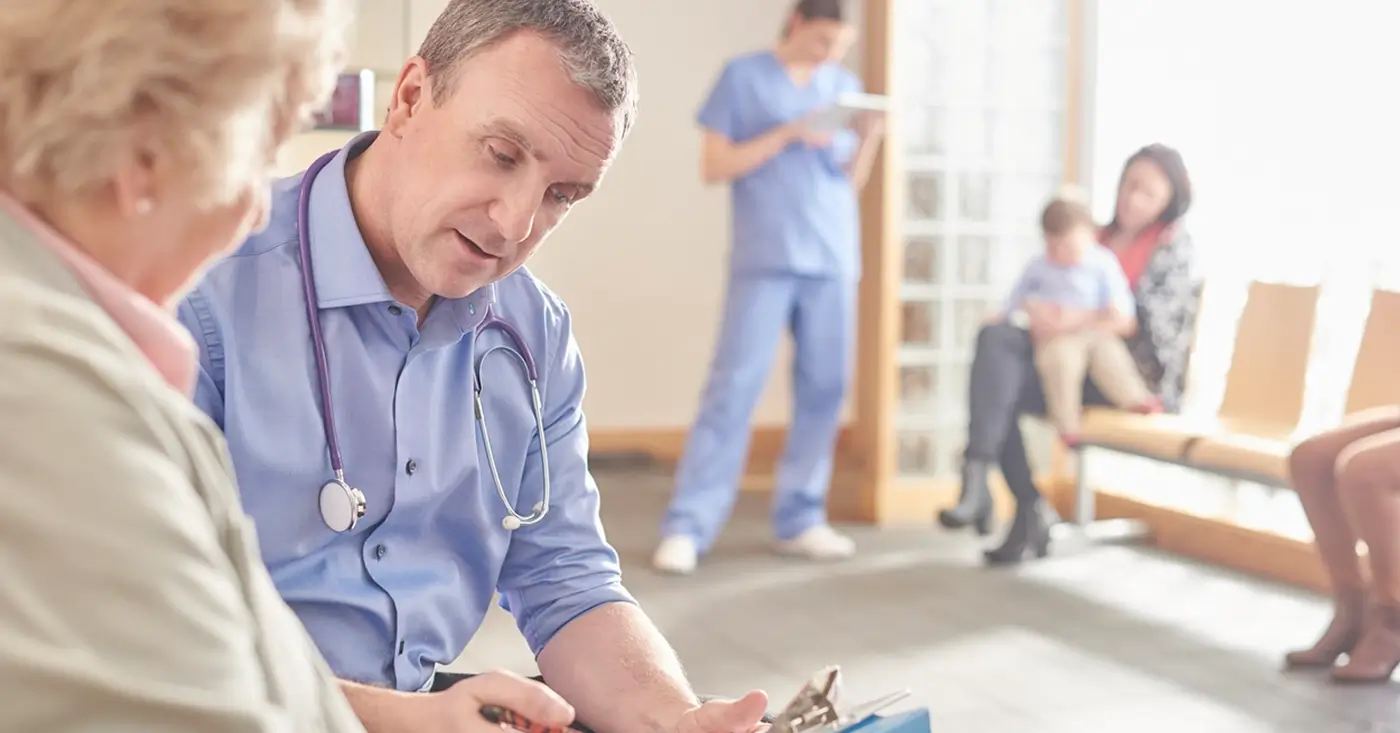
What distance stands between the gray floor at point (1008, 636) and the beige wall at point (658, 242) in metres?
1.34

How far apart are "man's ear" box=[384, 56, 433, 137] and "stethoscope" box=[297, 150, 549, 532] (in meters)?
0.08

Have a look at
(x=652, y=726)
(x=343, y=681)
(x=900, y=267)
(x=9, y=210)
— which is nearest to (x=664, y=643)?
(x=652, y=726)

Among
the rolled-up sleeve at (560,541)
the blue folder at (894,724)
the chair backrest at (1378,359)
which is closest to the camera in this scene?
the blue folder at (894,724)

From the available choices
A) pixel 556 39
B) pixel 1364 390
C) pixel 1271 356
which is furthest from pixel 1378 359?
pixel 556 39

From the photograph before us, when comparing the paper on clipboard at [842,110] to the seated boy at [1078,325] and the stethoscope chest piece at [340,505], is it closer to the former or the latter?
the seated boy at [1078,325]

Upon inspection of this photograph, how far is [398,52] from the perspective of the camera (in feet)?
9.55

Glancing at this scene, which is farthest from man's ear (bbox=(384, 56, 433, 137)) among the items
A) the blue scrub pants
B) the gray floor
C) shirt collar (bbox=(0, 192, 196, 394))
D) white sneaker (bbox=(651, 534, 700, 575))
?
the blue scrub pants

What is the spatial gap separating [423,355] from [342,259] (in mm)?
95

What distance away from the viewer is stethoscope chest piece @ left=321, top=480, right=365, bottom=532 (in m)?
1.06

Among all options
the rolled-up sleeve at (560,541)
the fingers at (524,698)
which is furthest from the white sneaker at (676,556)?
the fingers at (524,698)

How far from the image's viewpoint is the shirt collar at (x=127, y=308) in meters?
0.54

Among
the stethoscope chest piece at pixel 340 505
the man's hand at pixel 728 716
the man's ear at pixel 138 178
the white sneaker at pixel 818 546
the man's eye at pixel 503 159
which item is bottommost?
the white sneaker at pixel 818 546

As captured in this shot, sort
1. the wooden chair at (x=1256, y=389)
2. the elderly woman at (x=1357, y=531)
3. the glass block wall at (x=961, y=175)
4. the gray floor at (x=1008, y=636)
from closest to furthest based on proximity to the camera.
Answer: the gray floor at (x=1008, y=636) < the elderly woman at (x=1357, y=531) < the wooden chair at (x=1256, y=389) < the glass block wall at (x=961, y=175)

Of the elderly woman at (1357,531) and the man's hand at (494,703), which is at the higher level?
the man's hand at (494,703)
